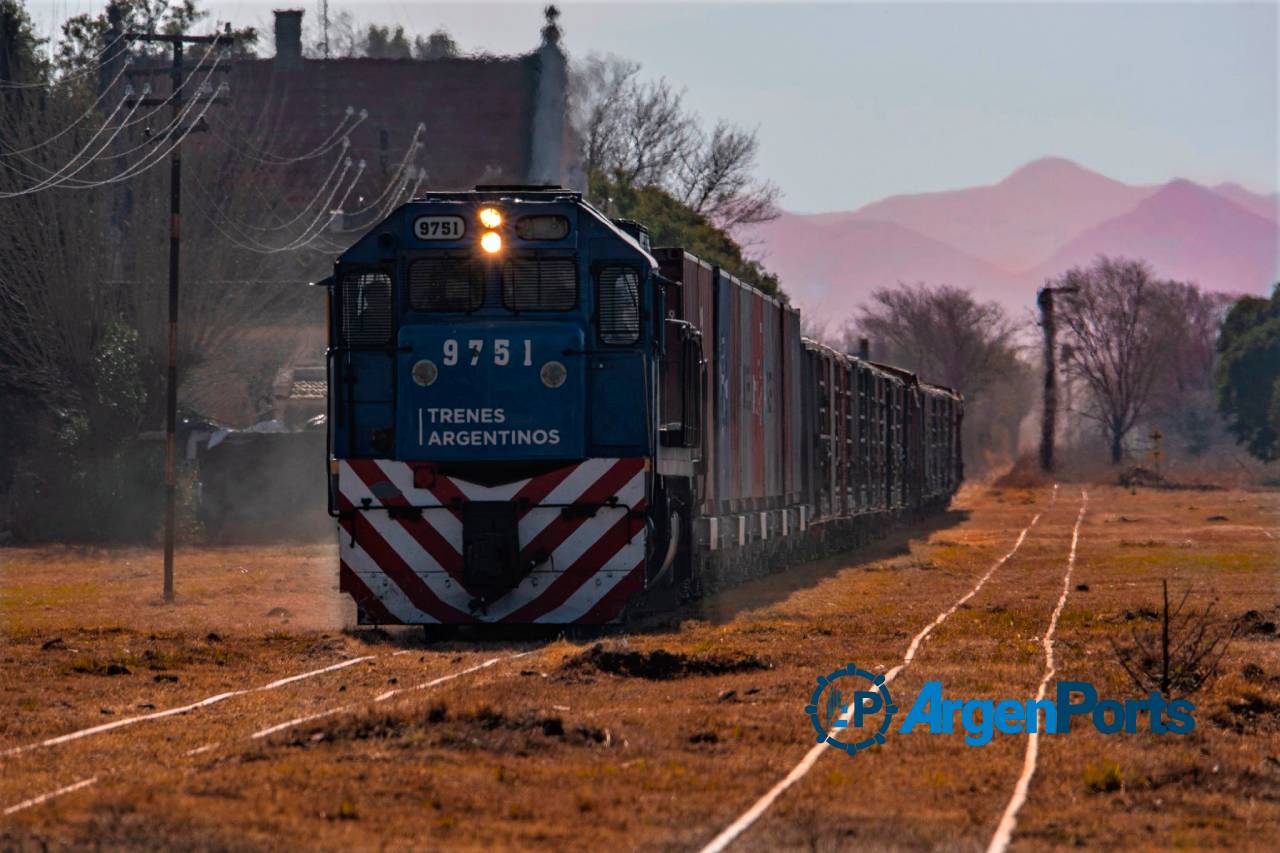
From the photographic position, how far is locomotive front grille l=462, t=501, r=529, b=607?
49.4ft

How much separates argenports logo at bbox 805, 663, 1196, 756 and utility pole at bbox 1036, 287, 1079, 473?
67.6 meters

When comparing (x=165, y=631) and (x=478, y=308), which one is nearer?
(x=478, y=308)

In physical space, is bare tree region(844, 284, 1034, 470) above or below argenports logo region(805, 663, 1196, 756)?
above

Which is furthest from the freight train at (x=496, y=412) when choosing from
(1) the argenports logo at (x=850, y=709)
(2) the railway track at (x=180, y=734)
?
(1) the argenports logo at (x=850, y=709)

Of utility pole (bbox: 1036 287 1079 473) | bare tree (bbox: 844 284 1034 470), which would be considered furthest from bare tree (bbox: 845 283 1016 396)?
utility pole (bbox: 1036 287 1079 473)

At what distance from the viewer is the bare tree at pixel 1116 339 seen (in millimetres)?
100812

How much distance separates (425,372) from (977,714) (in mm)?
6565

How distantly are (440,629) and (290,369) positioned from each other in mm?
37430

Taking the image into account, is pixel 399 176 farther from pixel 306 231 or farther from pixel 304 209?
pixel 306 231

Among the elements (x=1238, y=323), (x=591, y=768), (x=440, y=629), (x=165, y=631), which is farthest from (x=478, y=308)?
(x=1238, y=323)

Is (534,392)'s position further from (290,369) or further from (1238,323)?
(1238,323)

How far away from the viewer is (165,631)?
1652cm

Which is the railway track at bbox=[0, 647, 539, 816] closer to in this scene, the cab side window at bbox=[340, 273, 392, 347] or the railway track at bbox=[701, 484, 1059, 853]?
the railway track at bbox=[701, 484, 1059, 853]

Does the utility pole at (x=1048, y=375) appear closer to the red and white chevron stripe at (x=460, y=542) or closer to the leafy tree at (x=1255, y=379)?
the leafy tree at (x=1255, y=379)
